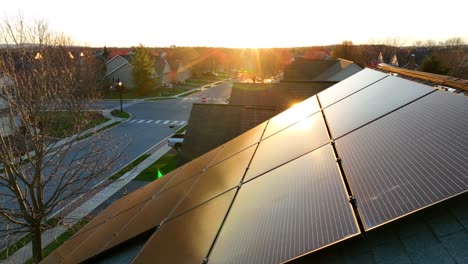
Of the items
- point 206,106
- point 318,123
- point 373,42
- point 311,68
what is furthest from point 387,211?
point 373,42

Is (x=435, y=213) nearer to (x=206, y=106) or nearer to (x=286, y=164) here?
(x=286, y=164)

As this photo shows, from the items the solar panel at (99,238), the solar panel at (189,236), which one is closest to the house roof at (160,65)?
the solar panel at (99,238)

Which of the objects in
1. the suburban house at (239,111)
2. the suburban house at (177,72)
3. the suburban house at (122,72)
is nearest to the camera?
the suburban house at (239,111)

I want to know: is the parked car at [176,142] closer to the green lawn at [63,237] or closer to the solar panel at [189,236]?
the green lawn at [63,237]

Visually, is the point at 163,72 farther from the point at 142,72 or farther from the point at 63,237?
the point at 63,237

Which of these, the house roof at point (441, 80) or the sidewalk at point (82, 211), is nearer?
the house roof at point (441, 80)
